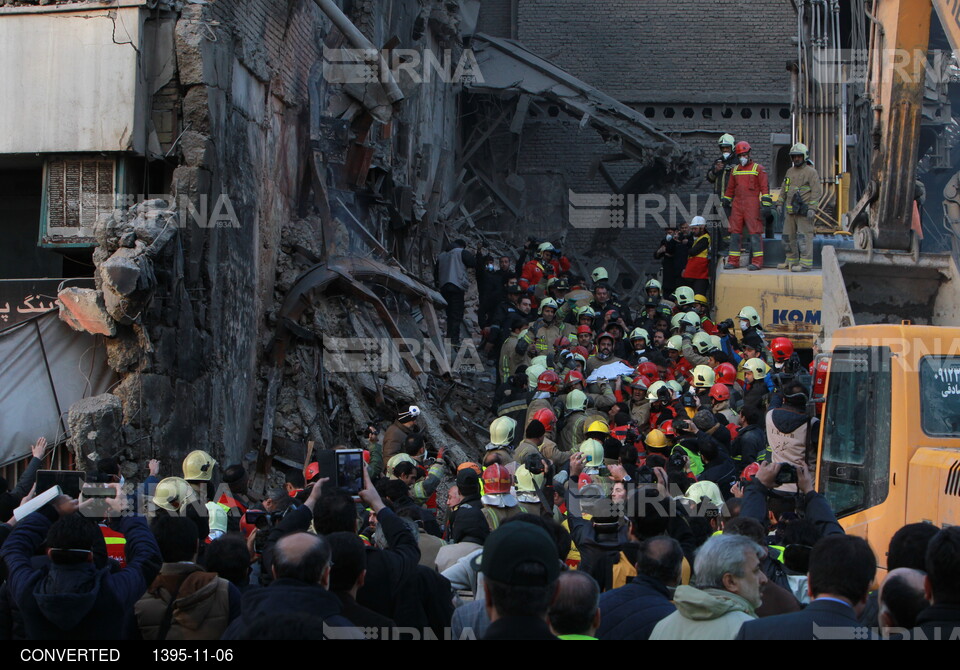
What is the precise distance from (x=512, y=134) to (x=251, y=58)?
44.6 ft

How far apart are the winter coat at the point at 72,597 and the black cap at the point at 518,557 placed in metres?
1.82

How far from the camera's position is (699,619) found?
13.8 ft

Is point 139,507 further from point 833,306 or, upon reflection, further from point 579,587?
point 833,306

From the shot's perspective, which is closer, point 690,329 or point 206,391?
point 206,391

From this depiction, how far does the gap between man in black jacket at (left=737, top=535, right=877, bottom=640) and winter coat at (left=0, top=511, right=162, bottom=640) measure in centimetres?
248

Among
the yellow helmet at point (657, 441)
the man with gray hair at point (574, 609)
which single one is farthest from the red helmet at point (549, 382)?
the man with gray hair at point (574, 609)

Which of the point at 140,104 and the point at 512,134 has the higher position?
the point at 512,134

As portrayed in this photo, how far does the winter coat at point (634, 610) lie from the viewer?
14.6ft

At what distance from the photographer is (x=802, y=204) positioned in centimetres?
1531

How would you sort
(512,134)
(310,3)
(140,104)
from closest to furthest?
(140,104) < (310,3) < (512,134)

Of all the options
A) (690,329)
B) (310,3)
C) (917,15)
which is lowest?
(690,329)

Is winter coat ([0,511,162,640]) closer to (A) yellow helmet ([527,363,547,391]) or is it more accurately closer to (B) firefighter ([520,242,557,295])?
(A) yellow helmet ([527,363,547,391])

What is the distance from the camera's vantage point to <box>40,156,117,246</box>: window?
416 inches

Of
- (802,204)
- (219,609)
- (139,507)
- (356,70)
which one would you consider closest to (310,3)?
(356,70)
